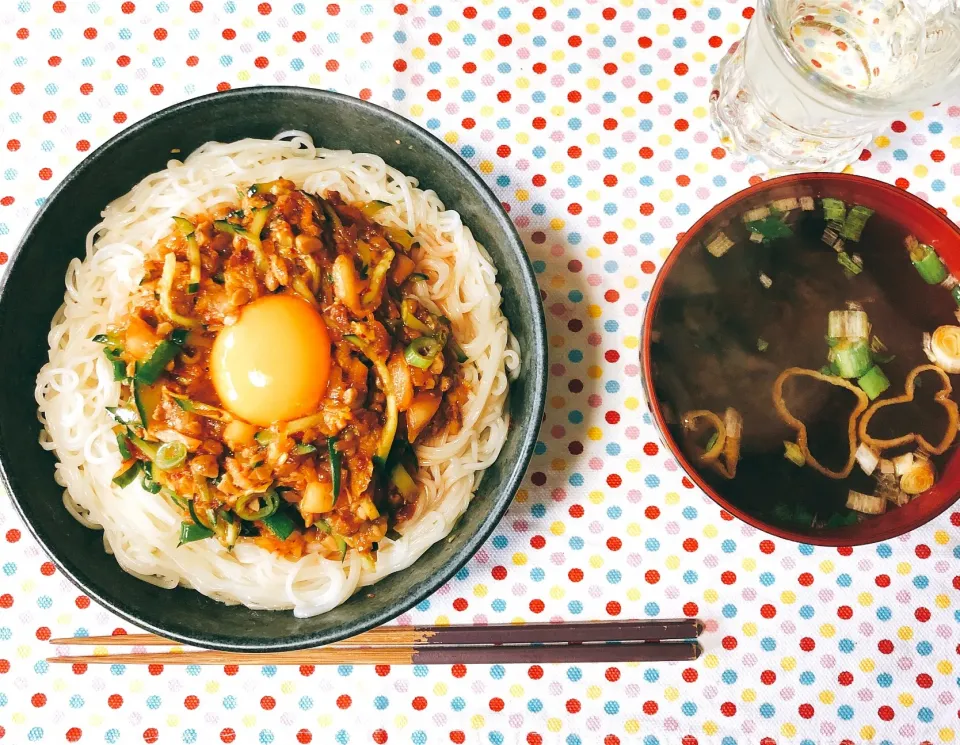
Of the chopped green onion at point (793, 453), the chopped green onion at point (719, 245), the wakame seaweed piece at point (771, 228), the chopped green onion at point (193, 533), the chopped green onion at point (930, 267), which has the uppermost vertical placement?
the wakame seaweed piece at point (771, 228)

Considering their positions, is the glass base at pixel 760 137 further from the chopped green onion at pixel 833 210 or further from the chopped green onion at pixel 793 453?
the chopped green onion at pixel 793 453

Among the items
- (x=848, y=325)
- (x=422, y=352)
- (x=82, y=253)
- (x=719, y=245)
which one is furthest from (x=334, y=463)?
(x=848, y=325)

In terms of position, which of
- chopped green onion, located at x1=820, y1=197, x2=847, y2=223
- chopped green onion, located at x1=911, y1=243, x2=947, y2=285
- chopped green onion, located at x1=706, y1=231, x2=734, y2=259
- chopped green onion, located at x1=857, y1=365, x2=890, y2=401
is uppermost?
chopped green onion, located at x1=820, y1=197, x2=847, y2=223

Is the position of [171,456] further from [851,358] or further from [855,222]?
[855,222]

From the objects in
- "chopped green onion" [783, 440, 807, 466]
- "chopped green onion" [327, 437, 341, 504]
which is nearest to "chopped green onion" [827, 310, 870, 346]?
"chopped green onion" [783, 440, 807, 466]

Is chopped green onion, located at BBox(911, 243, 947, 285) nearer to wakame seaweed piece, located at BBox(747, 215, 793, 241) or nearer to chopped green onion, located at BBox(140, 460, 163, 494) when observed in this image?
wakame seaweed piece, located at BBox(747, 215, 793, 241)

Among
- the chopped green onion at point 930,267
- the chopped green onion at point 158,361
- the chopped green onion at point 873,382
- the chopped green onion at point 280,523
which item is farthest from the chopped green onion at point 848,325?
the chopped green onion at point 158,361
